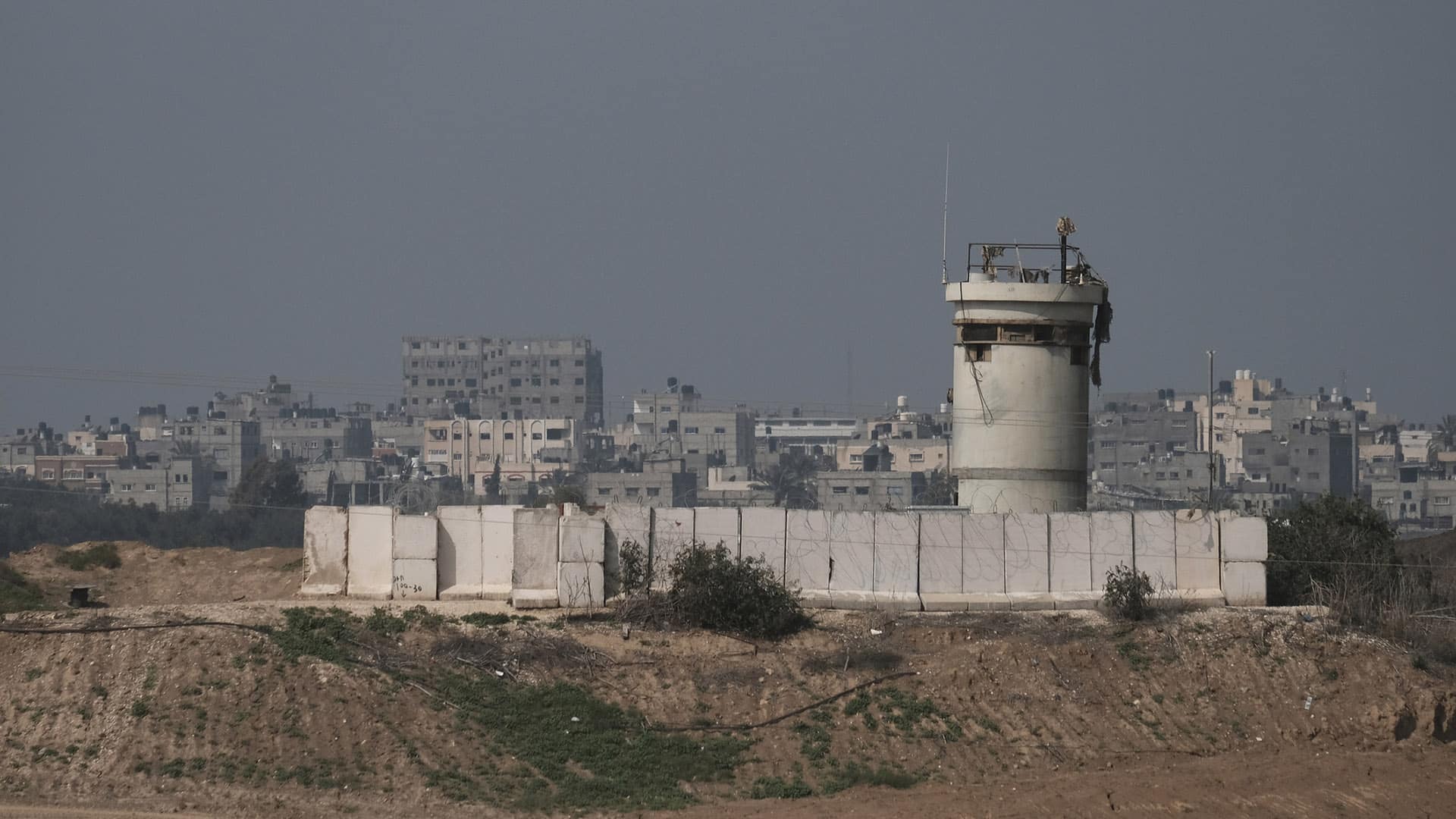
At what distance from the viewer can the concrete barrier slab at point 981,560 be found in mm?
30203

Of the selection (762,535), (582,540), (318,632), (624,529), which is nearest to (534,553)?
(582,540)

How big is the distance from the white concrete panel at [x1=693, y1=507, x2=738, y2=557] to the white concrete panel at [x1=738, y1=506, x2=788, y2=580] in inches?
5.0

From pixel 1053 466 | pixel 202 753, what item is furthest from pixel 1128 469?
pixel 202 753

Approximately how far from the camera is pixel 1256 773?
82.6ft

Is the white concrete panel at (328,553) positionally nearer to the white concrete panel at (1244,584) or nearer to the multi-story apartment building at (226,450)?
the white concrete panel at (1244,584)

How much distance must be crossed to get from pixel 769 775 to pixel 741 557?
19.1ft

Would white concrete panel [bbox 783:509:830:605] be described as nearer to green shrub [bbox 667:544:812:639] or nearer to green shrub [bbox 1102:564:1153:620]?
green shrub [bbox 667:544:812:639]

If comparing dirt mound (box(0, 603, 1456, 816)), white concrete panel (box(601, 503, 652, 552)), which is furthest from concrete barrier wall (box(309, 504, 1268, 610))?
dirt mound (box(0, 603, 1456, 816))

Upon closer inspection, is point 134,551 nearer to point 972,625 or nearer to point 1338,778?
point 972,625

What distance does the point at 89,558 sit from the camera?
34969 millimetres

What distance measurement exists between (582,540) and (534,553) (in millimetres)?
816

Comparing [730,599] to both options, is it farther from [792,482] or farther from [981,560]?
[792,482]

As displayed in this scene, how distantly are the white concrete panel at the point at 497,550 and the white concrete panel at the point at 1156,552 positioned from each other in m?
10.1

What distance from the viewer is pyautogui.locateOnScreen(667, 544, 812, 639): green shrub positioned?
28.3m
